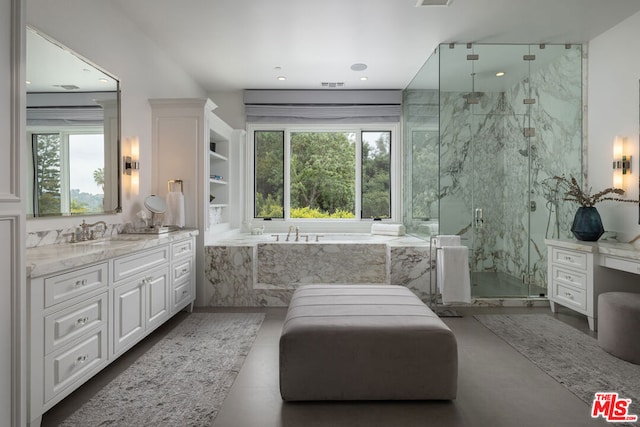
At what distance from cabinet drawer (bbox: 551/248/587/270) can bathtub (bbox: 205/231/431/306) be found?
45.6 inches

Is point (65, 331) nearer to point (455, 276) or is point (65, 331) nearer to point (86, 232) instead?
point (86, 232)

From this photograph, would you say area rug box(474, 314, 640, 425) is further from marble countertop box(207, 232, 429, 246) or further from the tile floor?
marble countertop box(207, 232, 429, 246)

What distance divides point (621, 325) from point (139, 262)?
10.9 feet

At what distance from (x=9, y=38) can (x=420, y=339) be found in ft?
7.38

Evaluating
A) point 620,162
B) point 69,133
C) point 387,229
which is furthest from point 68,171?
point 620,162

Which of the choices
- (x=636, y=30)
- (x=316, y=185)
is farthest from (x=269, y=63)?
(x=636, y=30)

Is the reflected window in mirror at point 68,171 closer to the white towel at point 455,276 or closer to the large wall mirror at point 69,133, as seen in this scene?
the large wall mirror at point 69,133

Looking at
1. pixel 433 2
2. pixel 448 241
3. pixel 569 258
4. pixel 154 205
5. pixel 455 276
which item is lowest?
pixel 455 276

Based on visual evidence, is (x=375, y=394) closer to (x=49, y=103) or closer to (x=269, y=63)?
(x=49, y=103)

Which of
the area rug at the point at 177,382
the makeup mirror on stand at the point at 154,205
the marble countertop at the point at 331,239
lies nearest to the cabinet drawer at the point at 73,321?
the area rug at the point at 177,382

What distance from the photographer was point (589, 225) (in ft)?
10.8

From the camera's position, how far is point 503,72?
12.8ft

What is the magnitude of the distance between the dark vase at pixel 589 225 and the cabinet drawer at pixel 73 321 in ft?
12.4

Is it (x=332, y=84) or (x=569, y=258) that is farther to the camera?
(x=332, y=84)
